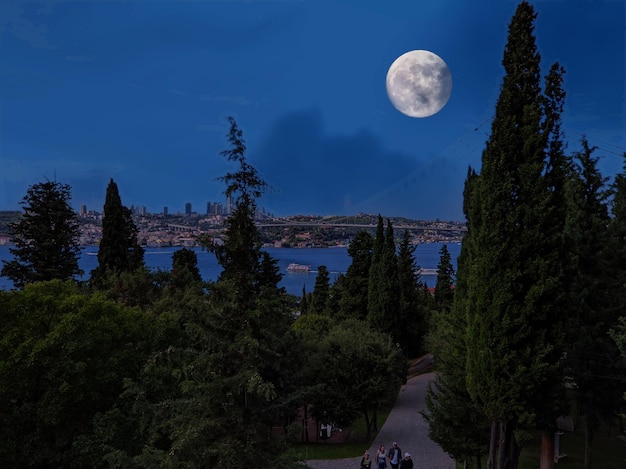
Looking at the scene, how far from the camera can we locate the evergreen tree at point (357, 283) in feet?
121

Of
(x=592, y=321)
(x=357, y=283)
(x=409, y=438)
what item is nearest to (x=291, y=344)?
(x=592, y=321)

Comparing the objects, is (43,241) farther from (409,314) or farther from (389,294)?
(409,314)

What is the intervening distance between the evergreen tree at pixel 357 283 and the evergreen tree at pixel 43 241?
20119 mm

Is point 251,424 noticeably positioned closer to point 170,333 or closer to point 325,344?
point 170,333

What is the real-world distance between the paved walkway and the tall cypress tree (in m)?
5.53

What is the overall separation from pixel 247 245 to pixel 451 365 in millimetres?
10267

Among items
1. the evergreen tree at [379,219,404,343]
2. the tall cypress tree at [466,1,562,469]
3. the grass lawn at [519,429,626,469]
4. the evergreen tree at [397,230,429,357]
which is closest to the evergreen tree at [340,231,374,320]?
the evergreen tree at [397,230,429,357]

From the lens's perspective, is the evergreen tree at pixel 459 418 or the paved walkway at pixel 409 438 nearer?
the evergreen tree at pixel 459 418

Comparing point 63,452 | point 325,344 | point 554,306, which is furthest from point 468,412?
point 63,452

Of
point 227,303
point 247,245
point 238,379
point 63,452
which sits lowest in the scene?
point 63,452

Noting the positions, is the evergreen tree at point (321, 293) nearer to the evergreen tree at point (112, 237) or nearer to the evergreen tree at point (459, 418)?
the evergreen tree at point (112, 237)

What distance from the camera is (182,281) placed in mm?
25797

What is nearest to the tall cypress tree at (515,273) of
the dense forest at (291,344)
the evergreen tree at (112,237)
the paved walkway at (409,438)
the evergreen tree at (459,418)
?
the dense forest at (291,344)

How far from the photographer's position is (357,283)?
37094 millimetres
